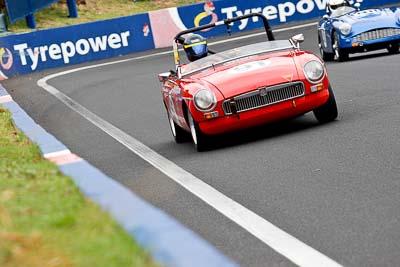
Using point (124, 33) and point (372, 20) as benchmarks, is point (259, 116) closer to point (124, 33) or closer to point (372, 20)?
point (372, 20)

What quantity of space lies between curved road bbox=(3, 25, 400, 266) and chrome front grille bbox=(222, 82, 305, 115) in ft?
1.19

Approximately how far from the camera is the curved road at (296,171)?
18.7ft

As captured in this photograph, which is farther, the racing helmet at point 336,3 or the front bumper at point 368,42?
the racing helmet at point 336,3

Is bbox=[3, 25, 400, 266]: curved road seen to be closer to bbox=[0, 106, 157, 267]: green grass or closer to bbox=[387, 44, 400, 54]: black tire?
bbox=[0, 106, 157, 267]: green grass

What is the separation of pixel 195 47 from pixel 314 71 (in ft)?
6.75

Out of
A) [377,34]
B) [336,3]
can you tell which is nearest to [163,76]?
[377,34]

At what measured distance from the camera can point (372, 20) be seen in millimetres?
18844

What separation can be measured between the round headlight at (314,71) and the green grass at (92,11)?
27622 millimetres

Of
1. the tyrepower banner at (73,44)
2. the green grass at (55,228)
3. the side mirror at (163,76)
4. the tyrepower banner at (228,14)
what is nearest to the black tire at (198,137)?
the side mirror at (163,76)

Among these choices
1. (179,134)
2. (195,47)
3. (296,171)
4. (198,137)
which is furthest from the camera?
(195,47)

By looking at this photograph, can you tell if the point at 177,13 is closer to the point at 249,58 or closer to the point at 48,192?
the point at 249,58

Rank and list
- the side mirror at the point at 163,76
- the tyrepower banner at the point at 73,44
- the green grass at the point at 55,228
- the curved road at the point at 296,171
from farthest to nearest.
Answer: the tyrepower banner at the point at 73,44 → the side mirror at the point at 163,76 → the curved road at the point at 296,171 → the green grass at the point at 55,228

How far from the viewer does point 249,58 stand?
11180 mm

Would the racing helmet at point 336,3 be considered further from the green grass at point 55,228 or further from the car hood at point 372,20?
the green grass at point 55,228
